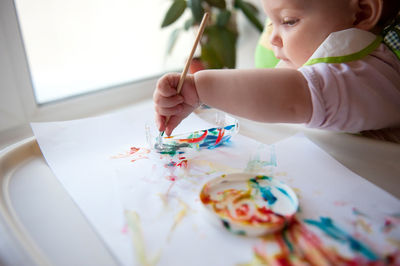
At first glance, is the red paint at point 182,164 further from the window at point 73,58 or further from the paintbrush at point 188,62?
the window at point 73,58

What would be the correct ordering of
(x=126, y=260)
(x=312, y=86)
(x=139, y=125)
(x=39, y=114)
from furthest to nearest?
(x=39, y=114) < (x=139, y=125) < (x=312, y=86) < (x=126, y=260)

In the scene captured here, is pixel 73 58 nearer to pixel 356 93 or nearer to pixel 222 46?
pixel 222 46

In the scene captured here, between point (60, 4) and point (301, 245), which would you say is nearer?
point (301, 245)

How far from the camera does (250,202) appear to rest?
35 centimetres

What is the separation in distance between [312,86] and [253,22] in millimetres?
698


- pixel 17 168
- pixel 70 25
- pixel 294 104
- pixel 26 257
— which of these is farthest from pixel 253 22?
pixel 26 257

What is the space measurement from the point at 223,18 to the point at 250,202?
0.83 meters

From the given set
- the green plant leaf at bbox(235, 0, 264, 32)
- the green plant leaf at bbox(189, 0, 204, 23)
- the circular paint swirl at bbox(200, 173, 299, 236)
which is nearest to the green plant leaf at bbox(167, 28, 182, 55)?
the green plant leaf at bbox(189, 0, 204, 23)

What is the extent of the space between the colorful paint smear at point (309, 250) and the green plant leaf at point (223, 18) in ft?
2.82

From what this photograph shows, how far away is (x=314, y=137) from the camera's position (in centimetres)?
52

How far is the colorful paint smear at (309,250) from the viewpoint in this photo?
271 mm

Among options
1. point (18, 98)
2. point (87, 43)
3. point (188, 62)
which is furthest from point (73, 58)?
point (188, 62)

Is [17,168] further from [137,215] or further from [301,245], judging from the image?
[301,245]

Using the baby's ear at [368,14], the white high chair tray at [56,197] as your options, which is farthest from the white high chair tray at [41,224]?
the baby's ear at [368,14]
